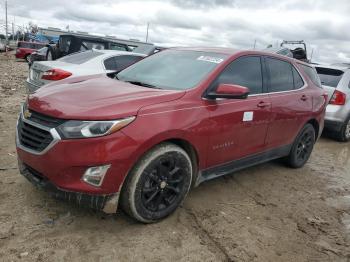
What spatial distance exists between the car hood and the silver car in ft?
17.0

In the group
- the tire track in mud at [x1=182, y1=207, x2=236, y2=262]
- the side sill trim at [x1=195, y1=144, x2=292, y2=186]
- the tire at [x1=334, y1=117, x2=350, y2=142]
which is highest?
the side sill trim at [x1=195, y1=144, x2=292, y2=186]

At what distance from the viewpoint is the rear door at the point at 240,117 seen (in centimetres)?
395

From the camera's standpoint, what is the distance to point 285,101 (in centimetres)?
497

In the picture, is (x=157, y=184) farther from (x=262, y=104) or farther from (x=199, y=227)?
(x=262, y=104)

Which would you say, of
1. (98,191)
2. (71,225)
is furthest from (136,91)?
(71,225)

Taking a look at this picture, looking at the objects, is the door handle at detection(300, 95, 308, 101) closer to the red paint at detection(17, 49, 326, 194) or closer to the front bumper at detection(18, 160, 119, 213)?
the red paint at detection(17, 49, 326, 194)

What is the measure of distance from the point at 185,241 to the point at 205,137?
1011 mm

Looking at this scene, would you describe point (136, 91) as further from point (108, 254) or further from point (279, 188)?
point (279, 188)

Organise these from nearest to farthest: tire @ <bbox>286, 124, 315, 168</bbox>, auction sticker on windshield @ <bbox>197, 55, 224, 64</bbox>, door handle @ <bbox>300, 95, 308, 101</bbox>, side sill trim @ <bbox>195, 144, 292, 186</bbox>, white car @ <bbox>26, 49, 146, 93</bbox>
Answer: side sill trim @ <bbox>195, 144, 292, 186</bbox>, auction sticker on windshield @ <bbox>197, 55, 224, 64</bbox>, door handle @ <bbox>300, 95, 308, 101</bbox>, tire @ <bbox>286, 124, 315, 168</bbox>, white car @ <bbox>26, 49, 146, 93</bbox>

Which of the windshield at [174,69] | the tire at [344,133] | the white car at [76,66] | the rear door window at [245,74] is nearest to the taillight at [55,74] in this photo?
the white car at [76,66]

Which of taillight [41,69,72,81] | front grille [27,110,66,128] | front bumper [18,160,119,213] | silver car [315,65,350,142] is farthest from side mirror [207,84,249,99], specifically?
silver car [315,65,350,142]

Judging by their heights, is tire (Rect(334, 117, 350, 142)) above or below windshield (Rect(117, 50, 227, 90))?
below

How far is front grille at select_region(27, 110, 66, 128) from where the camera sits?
3.18 metres

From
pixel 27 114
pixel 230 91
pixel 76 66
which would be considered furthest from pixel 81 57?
pixel 230 91
